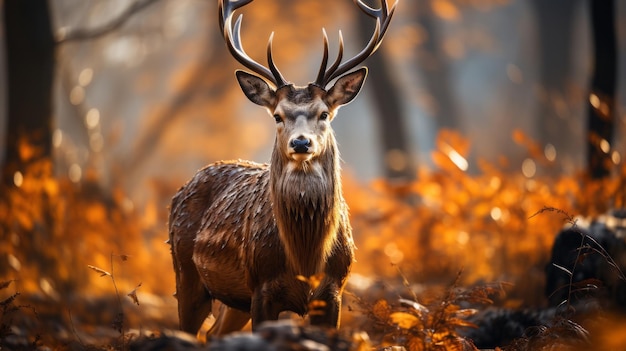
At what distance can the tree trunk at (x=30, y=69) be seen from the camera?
33.8 ft

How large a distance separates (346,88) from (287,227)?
1144 mm

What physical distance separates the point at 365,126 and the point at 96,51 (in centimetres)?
3216

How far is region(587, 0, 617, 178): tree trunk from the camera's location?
873 cm

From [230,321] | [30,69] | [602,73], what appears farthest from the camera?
[30,69]

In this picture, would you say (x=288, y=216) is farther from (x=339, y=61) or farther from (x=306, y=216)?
(x=339, y=61)

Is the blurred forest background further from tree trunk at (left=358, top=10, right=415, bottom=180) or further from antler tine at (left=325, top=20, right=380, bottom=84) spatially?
antler tine at (left=325, top=20, right=380, bottom=84)

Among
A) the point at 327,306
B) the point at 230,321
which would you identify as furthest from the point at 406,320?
the point at 230,321

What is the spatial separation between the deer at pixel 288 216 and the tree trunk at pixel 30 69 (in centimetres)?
485

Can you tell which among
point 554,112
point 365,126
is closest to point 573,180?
point 554,112

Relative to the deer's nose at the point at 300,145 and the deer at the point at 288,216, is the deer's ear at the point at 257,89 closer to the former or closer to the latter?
the deer at the point at 288,216

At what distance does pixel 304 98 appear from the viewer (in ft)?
18.3

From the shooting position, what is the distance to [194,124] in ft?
84.5

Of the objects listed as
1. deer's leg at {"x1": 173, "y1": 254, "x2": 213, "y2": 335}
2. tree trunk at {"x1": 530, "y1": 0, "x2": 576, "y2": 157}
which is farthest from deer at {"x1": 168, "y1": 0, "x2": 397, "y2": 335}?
tree trunk at {"x1": 530, "y1": 0, "x2": 576, "y2": 157}

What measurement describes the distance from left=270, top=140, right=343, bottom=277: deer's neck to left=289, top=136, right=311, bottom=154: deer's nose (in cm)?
22
